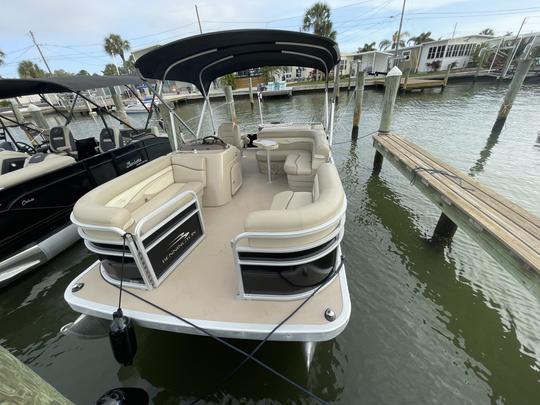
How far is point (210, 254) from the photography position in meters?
2.70

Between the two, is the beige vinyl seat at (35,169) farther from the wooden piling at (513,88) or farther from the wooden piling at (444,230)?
the wooden piling at (513,88)

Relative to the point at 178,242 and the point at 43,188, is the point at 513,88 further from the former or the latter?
the point at 43,188

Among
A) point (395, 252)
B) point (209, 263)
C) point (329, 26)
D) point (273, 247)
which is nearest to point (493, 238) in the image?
point (395, 252)

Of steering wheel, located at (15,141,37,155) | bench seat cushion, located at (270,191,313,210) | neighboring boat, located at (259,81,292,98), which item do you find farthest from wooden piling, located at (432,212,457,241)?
neighboring boat, located at (259,81,292,98)

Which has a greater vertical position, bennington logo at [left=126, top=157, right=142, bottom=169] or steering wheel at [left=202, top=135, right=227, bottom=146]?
steering wheel at [left=202, top=135, right=227, bottom=146]

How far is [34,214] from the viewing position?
12.3 ft

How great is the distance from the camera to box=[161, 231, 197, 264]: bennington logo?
2388mm

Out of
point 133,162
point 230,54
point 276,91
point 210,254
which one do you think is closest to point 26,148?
point 133,162

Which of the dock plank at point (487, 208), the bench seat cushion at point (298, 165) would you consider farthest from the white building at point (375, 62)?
the bench seat cushion at point (298, 165)

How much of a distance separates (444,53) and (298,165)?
41.0m

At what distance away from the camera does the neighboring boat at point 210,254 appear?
1.79 m

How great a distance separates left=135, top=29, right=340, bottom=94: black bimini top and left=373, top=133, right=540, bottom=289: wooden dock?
2.64 meters

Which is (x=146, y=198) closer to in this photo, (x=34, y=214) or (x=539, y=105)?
(x=34, y=214)

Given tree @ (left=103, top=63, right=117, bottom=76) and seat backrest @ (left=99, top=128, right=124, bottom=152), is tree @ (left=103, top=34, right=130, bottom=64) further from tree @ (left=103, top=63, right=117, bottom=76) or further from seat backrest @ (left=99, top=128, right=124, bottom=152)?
seat backrest @ (left=99, top=128, right=124, bottom=152)
